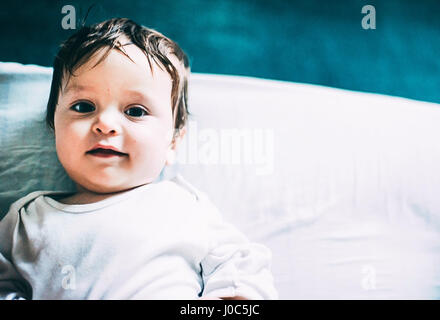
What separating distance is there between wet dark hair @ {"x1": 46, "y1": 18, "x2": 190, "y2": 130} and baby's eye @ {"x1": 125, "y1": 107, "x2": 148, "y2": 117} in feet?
0.26

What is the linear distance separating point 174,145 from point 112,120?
0.17m

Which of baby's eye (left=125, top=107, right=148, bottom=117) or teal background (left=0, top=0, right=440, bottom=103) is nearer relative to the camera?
baby's eye (left=125, top=107, right=148, bottom=117)

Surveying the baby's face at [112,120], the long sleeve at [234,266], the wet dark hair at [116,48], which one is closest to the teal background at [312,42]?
the wet dark hair at [116,48]

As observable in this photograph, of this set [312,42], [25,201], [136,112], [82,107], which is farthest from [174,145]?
[312,42]

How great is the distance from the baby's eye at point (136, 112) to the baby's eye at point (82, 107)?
82mm

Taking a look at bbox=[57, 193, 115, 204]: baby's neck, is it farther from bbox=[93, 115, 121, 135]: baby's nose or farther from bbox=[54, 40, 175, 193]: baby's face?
bbox=[93, 115, 121, 135]: baby's nose

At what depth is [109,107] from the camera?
938mm

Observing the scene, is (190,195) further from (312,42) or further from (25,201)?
(312,42)

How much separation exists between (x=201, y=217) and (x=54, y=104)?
45 centimetres

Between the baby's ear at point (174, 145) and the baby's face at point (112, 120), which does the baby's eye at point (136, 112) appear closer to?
the baby's face at point (112, 120)

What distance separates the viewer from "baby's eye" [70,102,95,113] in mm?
953

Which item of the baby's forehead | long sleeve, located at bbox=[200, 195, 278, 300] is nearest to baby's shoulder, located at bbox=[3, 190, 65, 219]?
the baby's forehead

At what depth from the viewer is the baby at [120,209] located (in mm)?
879
